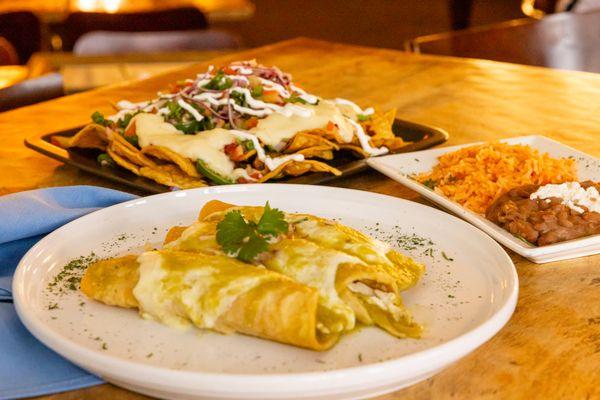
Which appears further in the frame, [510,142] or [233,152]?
[510,142]

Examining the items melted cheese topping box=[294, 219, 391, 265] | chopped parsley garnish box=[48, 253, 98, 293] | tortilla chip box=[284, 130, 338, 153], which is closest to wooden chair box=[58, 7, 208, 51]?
tortilla chip box=[284, 130, 338, 153]

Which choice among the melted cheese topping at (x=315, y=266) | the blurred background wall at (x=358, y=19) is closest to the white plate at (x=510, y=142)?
the melted cheese topping at (x=315, y=266)

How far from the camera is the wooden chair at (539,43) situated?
9.43 ft

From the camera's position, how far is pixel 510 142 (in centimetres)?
170

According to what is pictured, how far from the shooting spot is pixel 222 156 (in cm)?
155

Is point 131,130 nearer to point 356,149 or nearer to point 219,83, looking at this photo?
point 219,83

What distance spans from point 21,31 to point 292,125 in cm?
336

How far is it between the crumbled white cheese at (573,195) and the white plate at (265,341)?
0.19 metres

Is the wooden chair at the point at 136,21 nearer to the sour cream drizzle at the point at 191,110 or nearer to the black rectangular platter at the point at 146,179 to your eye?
the black rectangular platter at the point at 146,179

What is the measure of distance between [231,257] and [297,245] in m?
0.08

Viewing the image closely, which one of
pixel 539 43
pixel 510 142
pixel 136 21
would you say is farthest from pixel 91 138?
pixel 136 21

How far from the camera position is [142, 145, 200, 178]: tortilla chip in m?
1.51

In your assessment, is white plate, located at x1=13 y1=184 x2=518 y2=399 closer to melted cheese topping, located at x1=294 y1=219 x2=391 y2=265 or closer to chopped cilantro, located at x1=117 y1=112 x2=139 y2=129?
melted cheese topping, located at x1=294 y1=219 x2=391 y2=265

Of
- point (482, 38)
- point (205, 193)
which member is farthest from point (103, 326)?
point (482, 38)
